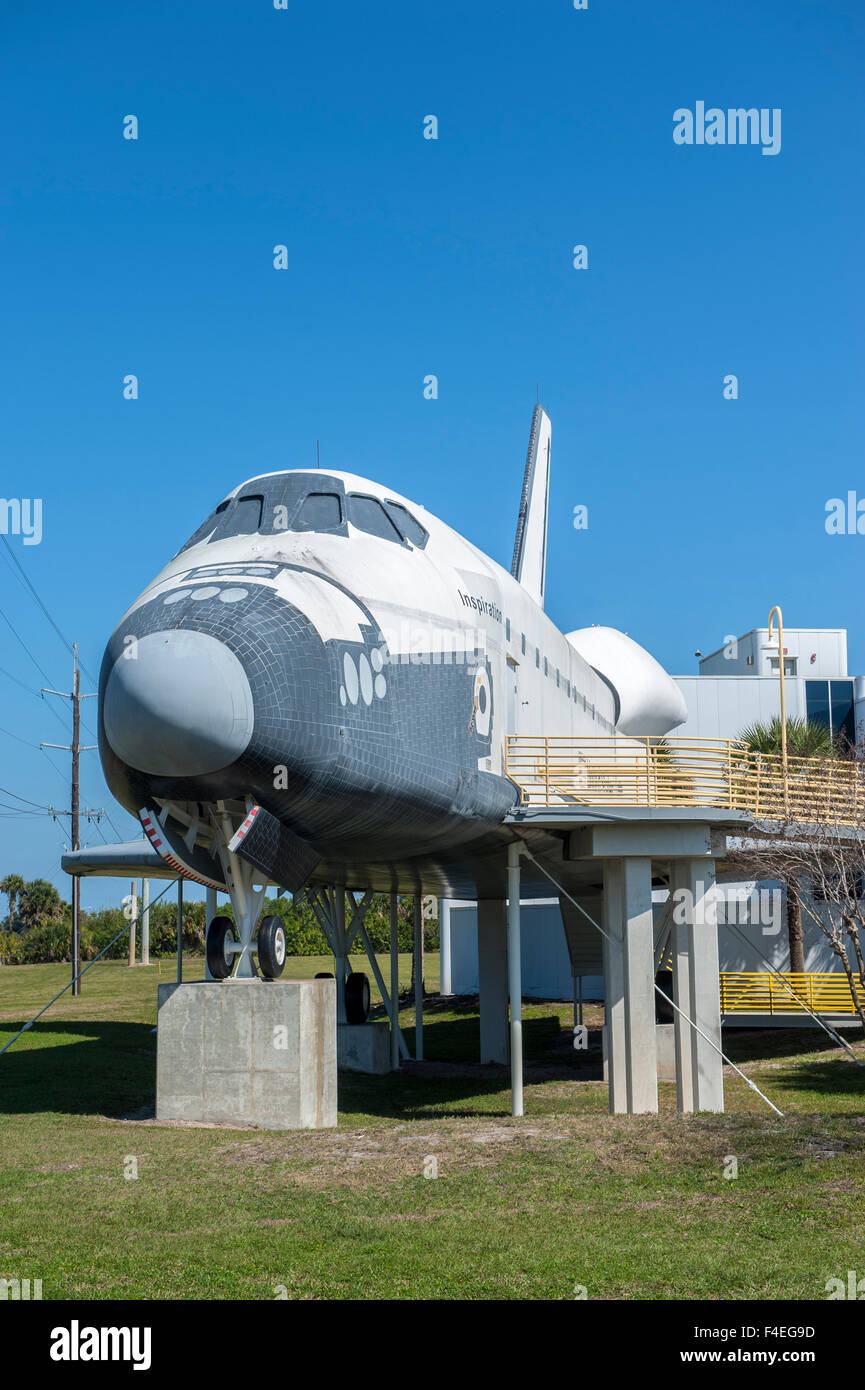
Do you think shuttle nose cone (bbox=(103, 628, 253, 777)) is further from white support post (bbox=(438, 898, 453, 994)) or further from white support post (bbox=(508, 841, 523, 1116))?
white support post (bbox=(438, 898, 453, 994))

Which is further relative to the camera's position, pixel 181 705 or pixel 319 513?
pixel 319 513

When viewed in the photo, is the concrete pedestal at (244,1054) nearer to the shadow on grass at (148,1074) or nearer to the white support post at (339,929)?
the shadow on grass at (148,1074)

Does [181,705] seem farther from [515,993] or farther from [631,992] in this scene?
[631,992]

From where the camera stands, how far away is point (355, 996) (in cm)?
2639

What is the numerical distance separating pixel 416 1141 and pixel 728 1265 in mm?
6023

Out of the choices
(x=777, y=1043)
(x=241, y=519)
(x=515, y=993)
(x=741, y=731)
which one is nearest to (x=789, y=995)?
(x=777, y=1043)

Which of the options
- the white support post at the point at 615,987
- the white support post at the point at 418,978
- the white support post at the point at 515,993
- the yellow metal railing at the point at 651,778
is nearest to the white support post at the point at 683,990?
the white support post at the point at 615,987

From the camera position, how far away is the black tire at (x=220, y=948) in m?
15.1

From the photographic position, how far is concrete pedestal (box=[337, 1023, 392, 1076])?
77.8ft

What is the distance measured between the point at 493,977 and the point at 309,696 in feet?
49.5

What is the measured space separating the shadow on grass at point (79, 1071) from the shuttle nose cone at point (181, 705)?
585 centimetres

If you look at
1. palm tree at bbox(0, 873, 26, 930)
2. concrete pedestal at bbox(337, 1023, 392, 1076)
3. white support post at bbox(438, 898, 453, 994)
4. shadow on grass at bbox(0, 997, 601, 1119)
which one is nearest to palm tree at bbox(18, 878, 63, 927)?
palm tree at bbox(0, 873, 26, 930)

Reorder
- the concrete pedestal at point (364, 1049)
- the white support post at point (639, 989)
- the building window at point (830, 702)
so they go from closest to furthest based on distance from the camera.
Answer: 1. the white support post at point (639, 989)
2. the concrete pedestal at point (364, 1049)
3. the building window at point (830, 702)

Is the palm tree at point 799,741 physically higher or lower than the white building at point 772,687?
lower
